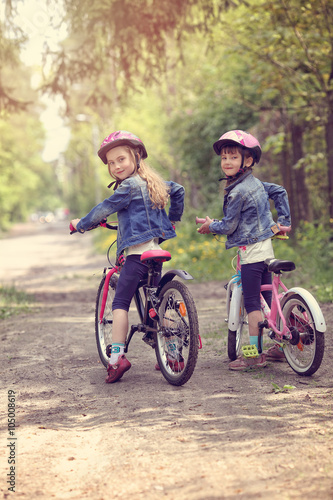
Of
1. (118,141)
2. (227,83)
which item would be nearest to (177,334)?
(118,141)

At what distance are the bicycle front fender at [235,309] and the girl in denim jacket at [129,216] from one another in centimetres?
75

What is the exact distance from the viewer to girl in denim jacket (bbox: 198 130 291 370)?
4992 millimetres

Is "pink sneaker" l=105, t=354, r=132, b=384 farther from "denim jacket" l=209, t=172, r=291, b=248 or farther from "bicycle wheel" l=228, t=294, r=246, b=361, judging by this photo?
"denim jacket" l=209, t=172, r=291, b=248

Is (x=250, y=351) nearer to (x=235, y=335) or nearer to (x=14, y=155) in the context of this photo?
(x=235, y=335)

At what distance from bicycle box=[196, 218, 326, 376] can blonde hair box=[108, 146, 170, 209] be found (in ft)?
2.88

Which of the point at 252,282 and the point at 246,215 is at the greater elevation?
the point at 246,215

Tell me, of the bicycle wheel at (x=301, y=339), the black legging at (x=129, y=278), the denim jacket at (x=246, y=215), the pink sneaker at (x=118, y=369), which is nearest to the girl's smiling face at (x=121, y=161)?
the black legging at (x=129, y=278)

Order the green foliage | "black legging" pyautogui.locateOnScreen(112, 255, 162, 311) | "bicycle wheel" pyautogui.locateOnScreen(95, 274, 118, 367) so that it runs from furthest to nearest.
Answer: the green foliage, "bicycle wheel" pyautogui.locateOnScreen(95, 274, 118, 367), "black legging" pyautogui.locateOnScreen(112, 255, 162, 311)

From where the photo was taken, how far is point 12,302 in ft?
33.0

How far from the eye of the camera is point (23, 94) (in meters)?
47.3

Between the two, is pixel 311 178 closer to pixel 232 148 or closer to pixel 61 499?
pixel 232 148

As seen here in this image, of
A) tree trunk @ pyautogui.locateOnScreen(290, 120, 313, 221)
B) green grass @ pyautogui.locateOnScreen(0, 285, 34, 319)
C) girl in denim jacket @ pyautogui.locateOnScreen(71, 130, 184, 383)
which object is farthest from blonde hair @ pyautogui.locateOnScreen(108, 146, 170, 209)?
tree trunk @ pyautogui.locateOnScreen(290, 120, 313, 221)

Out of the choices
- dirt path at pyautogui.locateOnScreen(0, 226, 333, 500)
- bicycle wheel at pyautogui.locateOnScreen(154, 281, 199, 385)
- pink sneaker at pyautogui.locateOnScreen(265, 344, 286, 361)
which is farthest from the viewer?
pink sneaker at pyautogui.locateOnScreen(265, 344, 286, 361)

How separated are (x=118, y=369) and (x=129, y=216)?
3.84 ft
